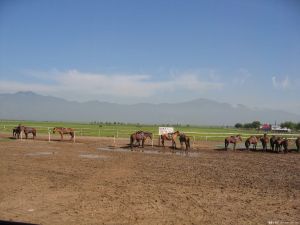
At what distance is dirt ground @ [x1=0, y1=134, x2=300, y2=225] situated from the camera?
8.99 meters

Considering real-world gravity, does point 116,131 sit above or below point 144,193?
above

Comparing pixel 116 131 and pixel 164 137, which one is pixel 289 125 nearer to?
pixel 116 131

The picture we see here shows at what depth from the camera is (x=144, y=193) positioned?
11.5m

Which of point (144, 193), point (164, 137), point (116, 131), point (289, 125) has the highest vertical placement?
point (289, 125)

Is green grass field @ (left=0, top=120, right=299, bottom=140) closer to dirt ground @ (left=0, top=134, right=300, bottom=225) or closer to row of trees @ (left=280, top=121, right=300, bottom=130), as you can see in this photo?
dirt ground @ (left=0, top=134, right=300, bottom=225)

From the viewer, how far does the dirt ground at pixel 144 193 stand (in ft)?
29.5

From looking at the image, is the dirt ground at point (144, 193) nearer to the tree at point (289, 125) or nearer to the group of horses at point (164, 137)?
the group of horses at point (164, 137)

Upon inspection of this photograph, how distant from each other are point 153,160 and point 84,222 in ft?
40.1

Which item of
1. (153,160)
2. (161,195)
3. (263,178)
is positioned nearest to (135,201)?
(161,195)

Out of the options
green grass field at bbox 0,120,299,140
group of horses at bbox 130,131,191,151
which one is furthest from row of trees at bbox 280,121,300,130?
group of horses at bbox 130,131,191,151

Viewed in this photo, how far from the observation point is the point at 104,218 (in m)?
8.79

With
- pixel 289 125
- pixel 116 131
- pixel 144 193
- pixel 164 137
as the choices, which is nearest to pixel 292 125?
pixel 289 125

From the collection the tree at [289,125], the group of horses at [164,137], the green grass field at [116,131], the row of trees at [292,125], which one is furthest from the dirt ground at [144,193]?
the tree at [289,125]

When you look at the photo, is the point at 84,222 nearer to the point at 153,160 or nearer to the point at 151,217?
the point at 151,217
